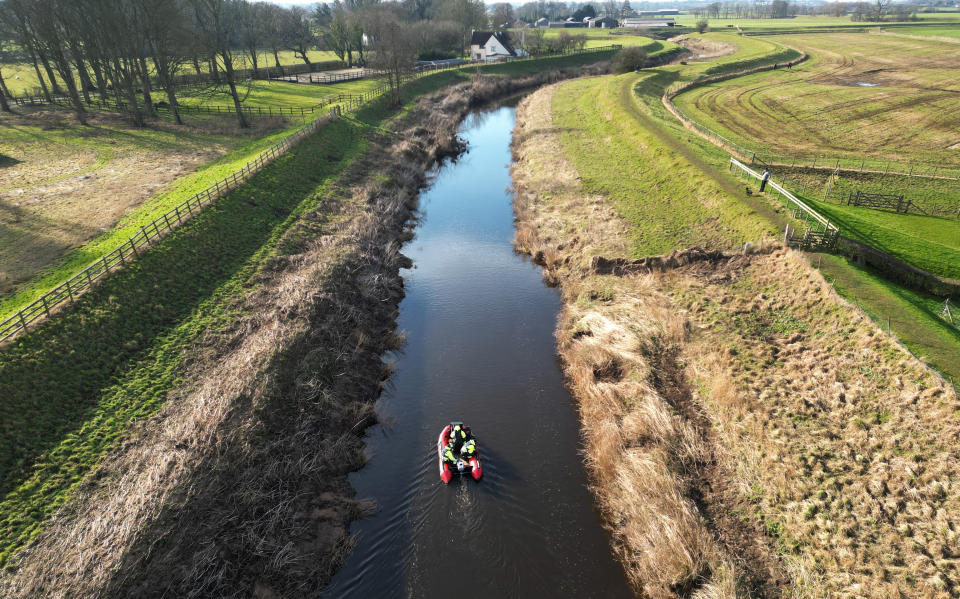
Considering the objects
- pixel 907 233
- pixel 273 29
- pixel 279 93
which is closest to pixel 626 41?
pixel 273 29

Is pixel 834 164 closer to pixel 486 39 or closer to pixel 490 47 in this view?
pixel 490 47

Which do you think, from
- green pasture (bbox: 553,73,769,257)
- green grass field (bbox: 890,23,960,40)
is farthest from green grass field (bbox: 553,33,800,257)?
green grass field (bbox: 890,23,960,40)

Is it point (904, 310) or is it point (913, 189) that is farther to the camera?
point (913, 189)

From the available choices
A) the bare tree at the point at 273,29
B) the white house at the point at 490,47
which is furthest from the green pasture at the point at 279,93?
the white house at the point at 490,47

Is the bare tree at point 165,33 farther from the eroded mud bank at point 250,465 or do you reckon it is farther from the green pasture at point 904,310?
the green pasture at point 904,310

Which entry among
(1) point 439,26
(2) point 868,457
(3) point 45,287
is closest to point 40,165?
(3) point 45,287

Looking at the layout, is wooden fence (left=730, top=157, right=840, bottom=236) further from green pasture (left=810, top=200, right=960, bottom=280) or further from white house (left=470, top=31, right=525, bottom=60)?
white house (left=470, top=31, right=525, bottom=60)

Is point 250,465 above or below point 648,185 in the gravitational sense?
below
